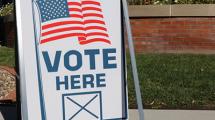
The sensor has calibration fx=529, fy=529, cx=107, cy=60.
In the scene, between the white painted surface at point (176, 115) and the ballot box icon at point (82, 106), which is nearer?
the ballot box icon at point (82, 106)

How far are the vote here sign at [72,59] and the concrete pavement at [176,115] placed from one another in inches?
69.4

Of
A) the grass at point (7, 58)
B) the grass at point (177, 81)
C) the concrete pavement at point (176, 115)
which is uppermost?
the grass at point (7, 58)

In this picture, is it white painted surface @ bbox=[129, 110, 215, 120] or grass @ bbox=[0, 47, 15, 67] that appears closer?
white painted surface @ bbox=[129, 110, 215, 120]

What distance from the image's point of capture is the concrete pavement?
6.75m

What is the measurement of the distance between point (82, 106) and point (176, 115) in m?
2.26

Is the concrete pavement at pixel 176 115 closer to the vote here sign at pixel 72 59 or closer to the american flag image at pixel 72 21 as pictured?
the vote here sign at pixel 72 59

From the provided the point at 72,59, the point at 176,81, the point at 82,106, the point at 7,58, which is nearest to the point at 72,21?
the point at 72,59

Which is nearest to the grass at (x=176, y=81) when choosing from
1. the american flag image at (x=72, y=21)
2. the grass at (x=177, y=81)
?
the grass at (x=177, y=81)

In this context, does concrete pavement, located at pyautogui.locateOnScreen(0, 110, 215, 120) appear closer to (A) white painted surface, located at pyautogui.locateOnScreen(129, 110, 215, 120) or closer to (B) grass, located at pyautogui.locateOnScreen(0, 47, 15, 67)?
(A) white painted surface, located at pyautogui.locateOnScreen(129, 110, 215, 120)

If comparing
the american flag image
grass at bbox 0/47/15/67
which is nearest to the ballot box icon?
the american flag image

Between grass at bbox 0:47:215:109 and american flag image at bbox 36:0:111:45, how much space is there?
8.86 ft

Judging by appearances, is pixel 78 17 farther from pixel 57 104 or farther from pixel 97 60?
pixel 57 104

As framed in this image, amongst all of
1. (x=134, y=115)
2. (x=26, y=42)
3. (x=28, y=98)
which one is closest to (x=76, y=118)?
(x=28, y=98)

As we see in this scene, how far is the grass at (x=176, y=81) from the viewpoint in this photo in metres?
7.57
